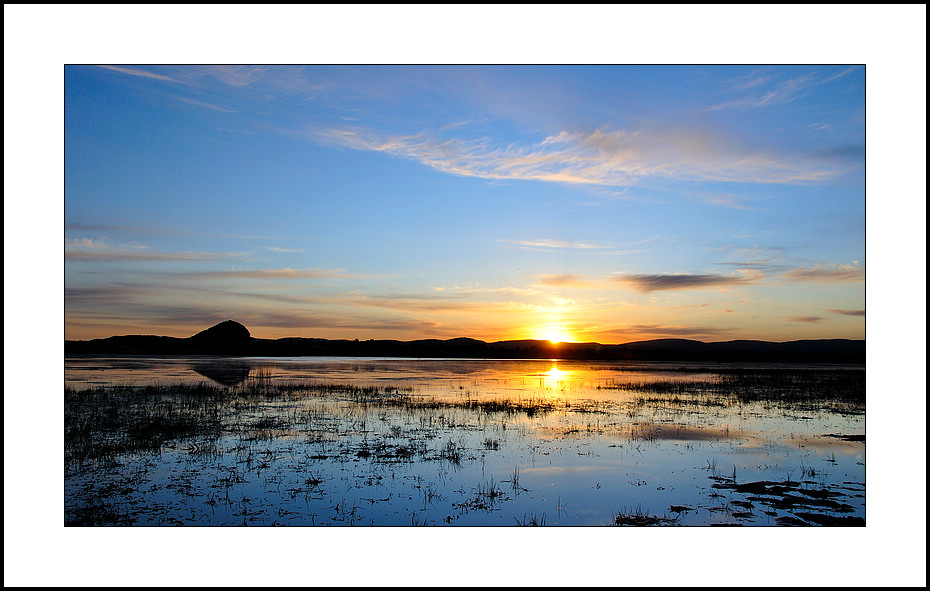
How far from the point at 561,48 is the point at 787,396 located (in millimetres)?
26030

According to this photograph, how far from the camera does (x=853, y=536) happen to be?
9797mm

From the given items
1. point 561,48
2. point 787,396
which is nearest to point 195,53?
point 561,48

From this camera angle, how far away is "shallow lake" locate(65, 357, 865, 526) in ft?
34.1

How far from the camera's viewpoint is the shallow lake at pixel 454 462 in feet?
34.1

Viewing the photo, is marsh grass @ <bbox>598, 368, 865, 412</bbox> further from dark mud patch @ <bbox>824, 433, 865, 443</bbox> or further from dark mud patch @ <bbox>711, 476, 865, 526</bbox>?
dark mud patch @ <bbox>711, 476, 865, 526</bbox>

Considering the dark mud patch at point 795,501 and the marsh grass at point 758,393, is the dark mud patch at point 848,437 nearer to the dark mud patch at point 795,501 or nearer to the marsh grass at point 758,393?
the dark mud patch at point 795,501

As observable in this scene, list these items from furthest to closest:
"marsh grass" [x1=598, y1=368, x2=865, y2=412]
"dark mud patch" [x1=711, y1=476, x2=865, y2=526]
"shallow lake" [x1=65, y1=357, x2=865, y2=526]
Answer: "marsh grass" [x1=598, y1=368, x2=865, y2=412] → "shallow lake" [x1=65, y1=357, x2=865, y2=526] → "dark mud patch" [x1=711, y1=476, x2=865, y2=526]

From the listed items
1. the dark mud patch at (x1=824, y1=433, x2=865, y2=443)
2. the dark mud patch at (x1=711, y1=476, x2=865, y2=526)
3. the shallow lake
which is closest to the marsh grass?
the shallow lake

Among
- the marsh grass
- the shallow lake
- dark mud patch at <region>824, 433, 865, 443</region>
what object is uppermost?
the shallow lake

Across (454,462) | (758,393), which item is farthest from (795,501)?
(758,393)

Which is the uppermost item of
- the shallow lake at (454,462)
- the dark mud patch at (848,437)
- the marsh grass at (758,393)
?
the shallow lake at (454,462)

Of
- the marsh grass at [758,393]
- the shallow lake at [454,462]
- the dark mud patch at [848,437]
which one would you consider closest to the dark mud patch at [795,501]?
the shallow lake at [454,462]

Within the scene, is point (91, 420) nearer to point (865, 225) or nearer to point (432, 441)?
point (432, 441)

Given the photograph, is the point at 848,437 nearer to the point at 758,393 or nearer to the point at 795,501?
the point at 795,501
